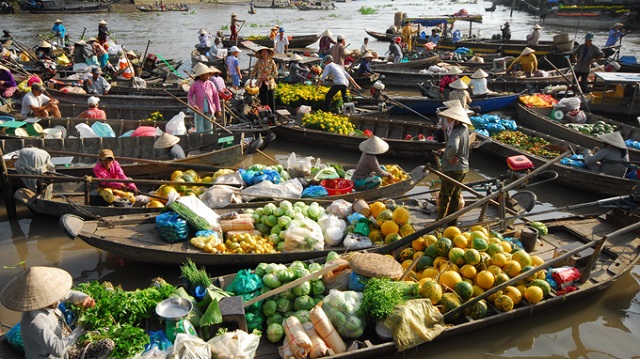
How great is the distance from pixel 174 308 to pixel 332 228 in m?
2.48

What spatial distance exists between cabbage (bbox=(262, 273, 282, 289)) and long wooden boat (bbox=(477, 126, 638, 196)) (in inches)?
248

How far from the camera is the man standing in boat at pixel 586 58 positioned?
1411 cm

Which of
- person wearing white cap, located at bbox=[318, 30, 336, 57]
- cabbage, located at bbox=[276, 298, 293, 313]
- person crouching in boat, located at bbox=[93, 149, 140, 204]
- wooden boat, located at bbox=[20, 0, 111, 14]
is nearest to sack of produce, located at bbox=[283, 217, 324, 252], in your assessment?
cabbage, located at bbox=[276, 298, 293, 313]

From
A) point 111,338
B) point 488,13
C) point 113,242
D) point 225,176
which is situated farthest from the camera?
point 488,13

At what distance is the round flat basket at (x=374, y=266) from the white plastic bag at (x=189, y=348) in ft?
5.95

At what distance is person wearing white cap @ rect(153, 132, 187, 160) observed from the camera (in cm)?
863

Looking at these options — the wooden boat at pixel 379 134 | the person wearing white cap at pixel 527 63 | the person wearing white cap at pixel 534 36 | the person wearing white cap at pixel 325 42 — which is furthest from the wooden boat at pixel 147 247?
the person wearing white cap at pixel 534 36

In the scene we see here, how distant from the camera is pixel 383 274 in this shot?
5.25 meters

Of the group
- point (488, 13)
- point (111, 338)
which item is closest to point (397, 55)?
point (111, 338)

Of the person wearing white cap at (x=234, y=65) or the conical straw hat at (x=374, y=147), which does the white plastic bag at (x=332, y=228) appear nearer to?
the conical straw hat at (x=374, y=147)

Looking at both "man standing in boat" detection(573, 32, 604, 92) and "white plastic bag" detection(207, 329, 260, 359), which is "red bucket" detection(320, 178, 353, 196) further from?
"man standing in boat" detection(573, 32, 604, 92)

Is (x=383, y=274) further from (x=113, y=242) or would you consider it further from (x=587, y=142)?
(x=587, y=142)

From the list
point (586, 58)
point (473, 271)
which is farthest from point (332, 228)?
point (586, 58)

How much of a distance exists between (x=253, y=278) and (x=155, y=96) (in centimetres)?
915
